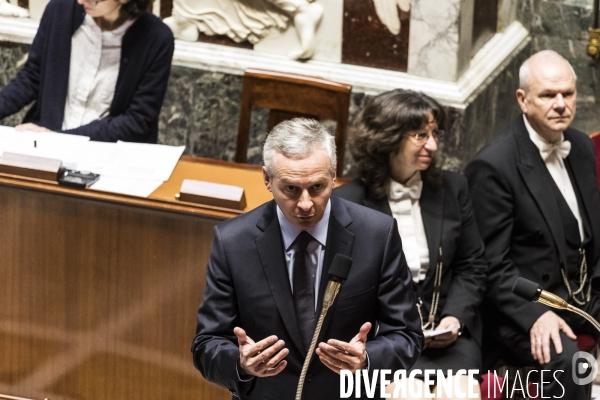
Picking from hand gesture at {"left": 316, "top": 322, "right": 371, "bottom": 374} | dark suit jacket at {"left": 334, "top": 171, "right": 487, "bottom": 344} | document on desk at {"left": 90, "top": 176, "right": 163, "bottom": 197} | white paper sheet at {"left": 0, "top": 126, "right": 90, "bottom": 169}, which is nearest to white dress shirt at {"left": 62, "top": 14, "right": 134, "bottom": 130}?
white paper sheet at {"left": 0, "top": 126, "right": 90, "bottom": 169}

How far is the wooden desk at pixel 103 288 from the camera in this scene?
3828 mm

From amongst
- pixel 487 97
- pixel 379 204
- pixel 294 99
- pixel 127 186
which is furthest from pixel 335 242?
pixel 487 97

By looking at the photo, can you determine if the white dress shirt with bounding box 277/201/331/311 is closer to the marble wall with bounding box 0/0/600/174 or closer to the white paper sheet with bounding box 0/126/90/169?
the white paper sheet with bounding box 0/126/90/169

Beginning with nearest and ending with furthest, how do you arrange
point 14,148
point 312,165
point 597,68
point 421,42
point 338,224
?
1. point 312,165
2. point 338,224
3. point 14,148
4. point 421,42
5. point 597,68

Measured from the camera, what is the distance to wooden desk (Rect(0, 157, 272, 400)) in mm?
3828

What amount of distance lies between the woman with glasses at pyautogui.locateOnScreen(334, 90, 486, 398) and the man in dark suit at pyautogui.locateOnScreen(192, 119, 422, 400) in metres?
0.99

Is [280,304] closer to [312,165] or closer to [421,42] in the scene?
[312,165]

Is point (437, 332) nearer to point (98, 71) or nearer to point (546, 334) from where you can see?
point (546, 334)

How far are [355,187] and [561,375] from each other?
41.2 inches

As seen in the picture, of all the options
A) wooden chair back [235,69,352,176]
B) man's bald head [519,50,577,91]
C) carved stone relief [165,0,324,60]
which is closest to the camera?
man's bald head [519,50,577,91]

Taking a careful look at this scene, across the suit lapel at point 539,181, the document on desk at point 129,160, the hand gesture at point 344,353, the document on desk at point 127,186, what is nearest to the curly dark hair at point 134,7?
the document on desk at point 129,160

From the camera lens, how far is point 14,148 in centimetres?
416

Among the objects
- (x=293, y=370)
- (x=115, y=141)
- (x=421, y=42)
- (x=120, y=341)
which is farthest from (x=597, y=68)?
(x=293, y=370)

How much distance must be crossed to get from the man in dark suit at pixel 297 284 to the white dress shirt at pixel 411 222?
996mm
